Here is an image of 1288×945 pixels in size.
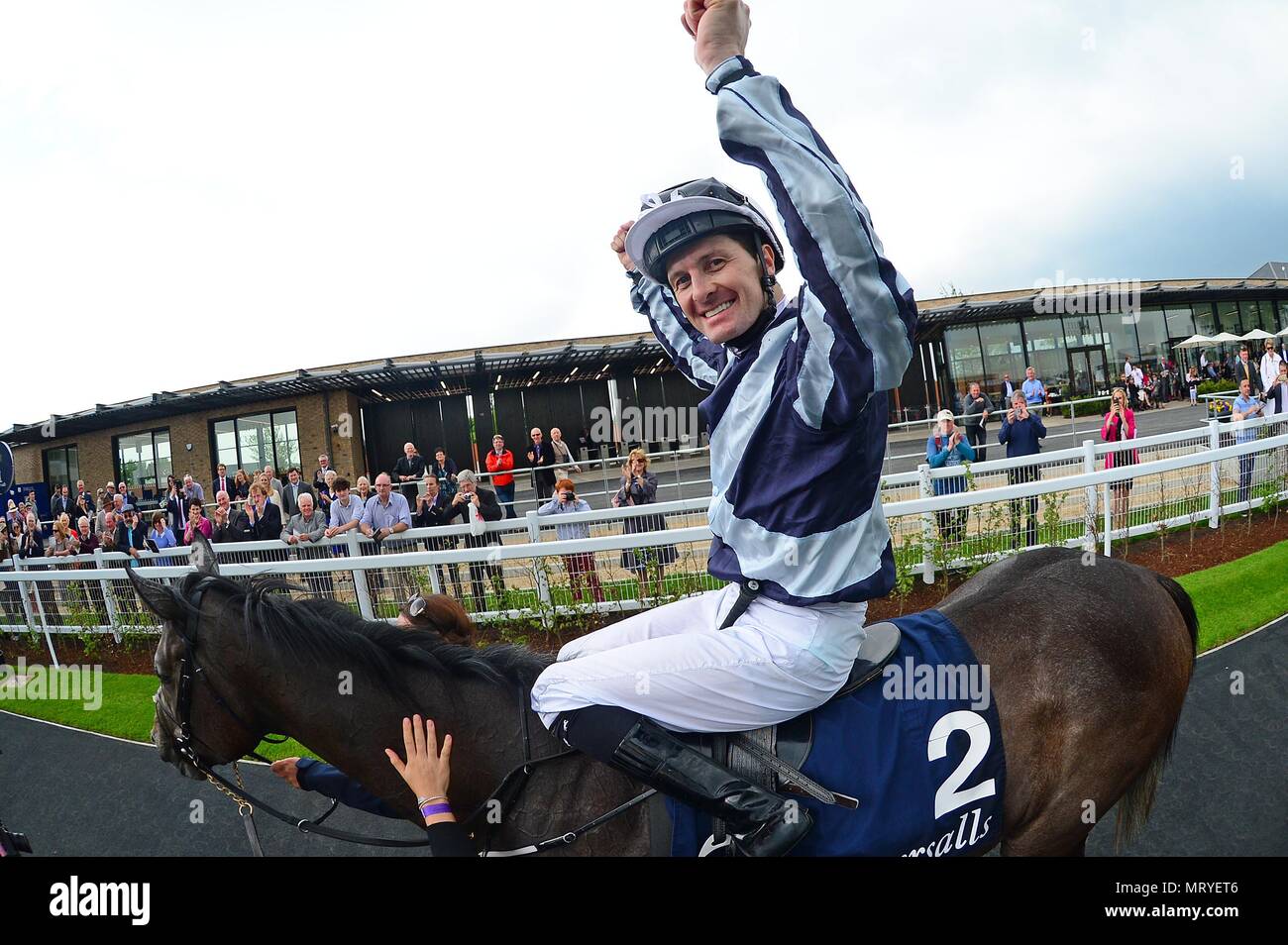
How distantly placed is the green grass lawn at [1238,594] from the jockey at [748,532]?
4.13 m

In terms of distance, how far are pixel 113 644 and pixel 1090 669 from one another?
959 cm

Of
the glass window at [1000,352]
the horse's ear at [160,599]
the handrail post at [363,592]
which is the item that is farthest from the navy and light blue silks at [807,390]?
the glass window at [1000,352]

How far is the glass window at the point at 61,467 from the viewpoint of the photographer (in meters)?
23.2

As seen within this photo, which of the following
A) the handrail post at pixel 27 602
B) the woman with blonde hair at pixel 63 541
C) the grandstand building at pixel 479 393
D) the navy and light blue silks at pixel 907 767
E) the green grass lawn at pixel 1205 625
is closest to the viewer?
the navy and light blue silks at pixel 907 767

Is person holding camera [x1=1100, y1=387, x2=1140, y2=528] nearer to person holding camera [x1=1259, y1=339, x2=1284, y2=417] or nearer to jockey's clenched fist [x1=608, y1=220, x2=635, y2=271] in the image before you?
person holding camera [x1=1259, y1=339, x2=1284, y2=417]

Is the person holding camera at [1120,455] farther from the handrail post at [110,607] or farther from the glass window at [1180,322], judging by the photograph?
the glass window at [1180,322]

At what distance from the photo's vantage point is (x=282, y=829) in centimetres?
384

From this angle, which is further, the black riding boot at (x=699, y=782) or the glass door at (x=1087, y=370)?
the glass door at (x=1087, y=370)

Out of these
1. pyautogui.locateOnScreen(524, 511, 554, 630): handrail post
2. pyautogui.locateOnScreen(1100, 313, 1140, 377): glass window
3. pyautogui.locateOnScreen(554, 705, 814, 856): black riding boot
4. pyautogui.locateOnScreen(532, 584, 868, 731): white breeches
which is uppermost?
pyautogui.locateOnScreen(1100, 313, 1140, 377): glass window

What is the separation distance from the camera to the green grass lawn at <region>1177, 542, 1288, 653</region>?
15.8 feet

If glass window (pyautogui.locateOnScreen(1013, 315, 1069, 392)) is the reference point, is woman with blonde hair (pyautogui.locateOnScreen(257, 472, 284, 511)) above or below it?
below

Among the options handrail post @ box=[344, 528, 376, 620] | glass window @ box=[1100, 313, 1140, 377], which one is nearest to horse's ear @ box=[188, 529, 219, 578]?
handrail post @ box=[344, 528, 376, 620]

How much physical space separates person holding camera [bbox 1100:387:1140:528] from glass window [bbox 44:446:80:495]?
2732 cm
